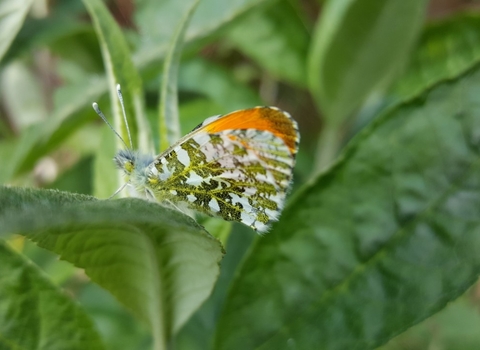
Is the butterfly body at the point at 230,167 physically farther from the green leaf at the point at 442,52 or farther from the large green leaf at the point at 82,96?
the green leaf at the point at 442,52

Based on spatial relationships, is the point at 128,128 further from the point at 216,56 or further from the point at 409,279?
the point at 216,56

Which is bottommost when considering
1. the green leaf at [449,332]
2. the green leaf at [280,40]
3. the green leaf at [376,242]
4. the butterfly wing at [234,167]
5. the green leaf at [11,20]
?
the green leaf at [449,332]

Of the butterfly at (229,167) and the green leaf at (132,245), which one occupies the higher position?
the butterfly at (229,167)

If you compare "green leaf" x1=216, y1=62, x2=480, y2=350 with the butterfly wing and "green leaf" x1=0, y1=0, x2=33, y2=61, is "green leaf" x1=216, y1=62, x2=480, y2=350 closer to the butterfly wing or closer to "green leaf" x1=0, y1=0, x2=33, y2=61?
the butterfly wing

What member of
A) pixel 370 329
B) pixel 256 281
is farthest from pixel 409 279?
pixel 256 281

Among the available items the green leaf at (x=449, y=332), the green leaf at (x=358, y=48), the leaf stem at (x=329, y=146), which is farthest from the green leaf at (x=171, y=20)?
the green leaf at (x=449, y=332)

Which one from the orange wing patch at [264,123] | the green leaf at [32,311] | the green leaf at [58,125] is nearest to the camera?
the green leaf at [32,311]

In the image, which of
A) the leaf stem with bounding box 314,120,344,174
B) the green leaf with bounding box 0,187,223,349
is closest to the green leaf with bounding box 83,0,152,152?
the green leaf with bounding box 0,187,223,349
